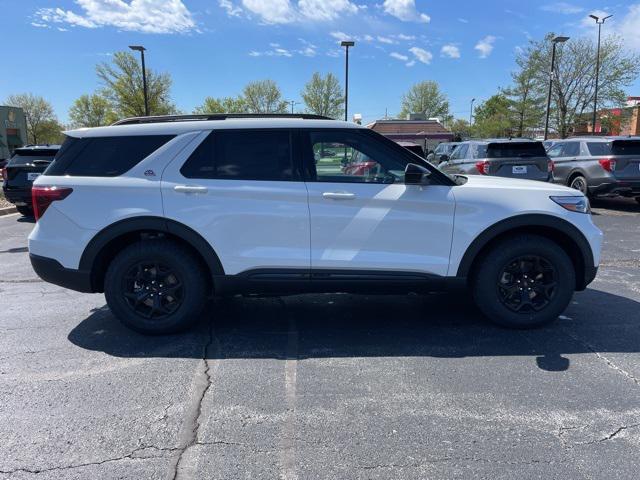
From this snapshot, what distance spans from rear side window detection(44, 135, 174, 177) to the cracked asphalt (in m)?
1.44

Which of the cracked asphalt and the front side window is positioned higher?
the front side window

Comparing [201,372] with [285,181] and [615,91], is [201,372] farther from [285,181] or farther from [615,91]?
[615,91]

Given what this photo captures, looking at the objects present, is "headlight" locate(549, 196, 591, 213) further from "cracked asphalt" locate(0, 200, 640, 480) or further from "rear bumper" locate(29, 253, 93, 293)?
"rear bumper" locate(29, 253, 93, 293)

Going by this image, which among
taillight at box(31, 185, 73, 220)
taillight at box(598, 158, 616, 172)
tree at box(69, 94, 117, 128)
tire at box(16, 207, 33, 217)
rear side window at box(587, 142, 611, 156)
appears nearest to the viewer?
taillight at box(31, 185, 73, 220)

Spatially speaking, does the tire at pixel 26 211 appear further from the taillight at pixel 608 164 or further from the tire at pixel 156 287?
the taillight at pixel 608 164

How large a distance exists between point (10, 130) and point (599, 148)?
4927 centimetres

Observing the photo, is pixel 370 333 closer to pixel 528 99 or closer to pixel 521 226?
pixel 521 226

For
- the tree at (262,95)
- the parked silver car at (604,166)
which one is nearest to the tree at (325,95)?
the tree at (262,95)

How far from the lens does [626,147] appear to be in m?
11.3

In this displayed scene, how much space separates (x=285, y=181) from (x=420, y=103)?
209 ft

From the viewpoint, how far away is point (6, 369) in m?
3.65

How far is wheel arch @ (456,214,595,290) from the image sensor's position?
4.05 metres

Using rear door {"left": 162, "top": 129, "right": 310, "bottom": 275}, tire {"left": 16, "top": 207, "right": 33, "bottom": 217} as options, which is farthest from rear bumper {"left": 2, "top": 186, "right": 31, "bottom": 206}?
rear door {"left": 162, "top": 129, "right": 310, "bottom": 275}

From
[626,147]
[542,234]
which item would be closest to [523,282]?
[542,234]
